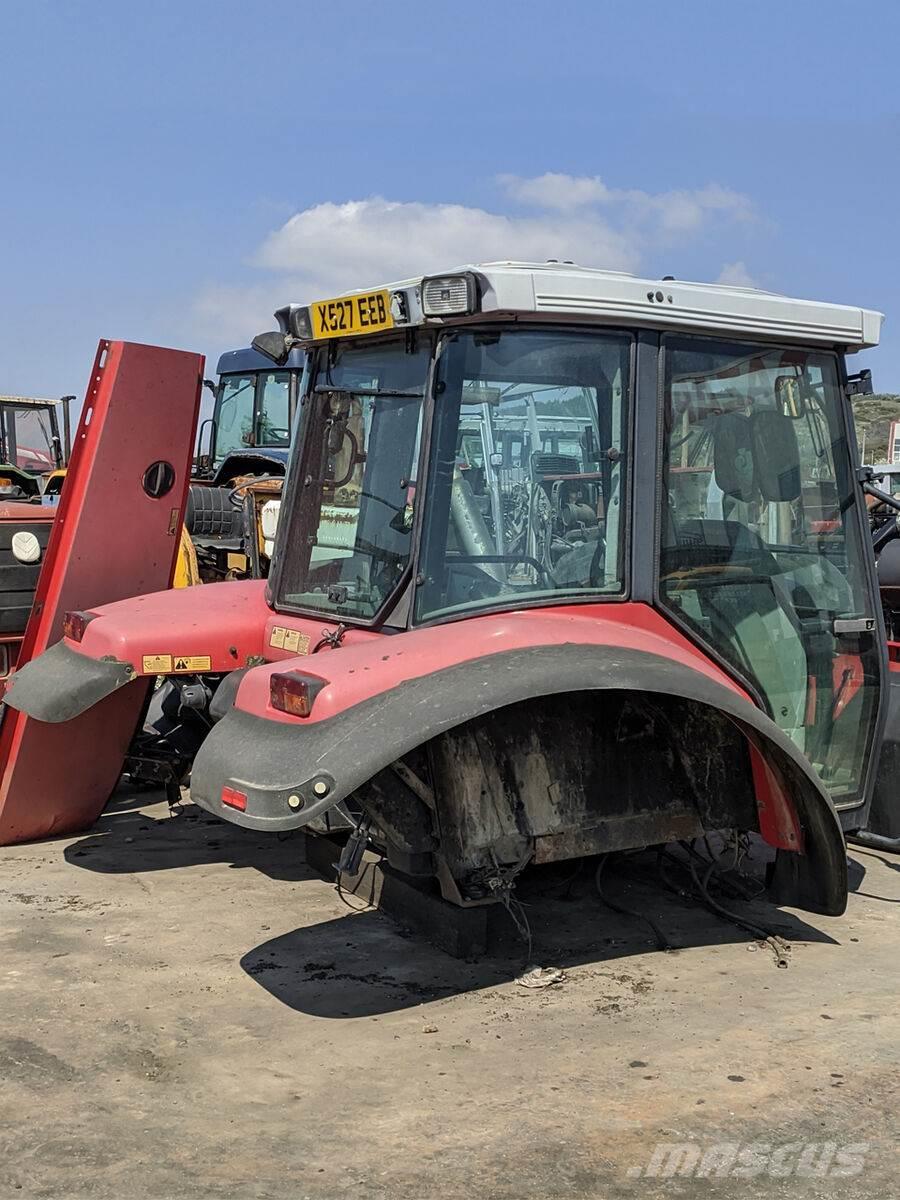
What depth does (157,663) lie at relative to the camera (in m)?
4.71

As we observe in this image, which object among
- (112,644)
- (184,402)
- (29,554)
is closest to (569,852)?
(112,644)

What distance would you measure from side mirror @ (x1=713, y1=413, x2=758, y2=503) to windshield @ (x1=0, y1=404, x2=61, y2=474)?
10835 mm

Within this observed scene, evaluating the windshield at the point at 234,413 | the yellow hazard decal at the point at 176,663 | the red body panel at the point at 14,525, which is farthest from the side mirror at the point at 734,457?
the windshield at the point at 234,413

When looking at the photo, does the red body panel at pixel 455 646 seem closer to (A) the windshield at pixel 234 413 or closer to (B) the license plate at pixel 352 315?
(B) the license plate at pixel 352 315

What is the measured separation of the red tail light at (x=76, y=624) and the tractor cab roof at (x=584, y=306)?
140cm

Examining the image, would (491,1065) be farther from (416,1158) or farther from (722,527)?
(722,527)

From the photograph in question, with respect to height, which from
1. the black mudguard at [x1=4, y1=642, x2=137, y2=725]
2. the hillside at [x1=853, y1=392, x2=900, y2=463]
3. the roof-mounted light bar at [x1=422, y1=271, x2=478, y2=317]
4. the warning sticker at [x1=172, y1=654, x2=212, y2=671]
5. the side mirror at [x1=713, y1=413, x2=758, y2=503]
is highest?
the hillside at [x1=853, y1=392, x2=900, y2=463]

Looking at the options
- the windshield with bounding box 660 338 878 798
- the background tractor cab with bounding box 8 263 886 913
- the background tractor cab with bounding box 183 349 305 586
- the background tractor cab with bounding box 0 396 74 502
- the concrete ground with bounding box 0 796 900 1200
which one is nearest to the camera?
the concrete ground with bounding box 0 796 900 1200

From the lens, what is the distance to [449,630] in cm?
370

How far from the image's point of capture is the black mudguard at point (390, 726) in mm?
3252

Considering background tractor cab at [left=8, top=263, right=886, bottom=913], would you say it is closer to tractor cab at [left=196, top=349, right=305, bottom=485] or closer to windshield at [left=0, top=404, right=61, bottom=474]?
tractor cab at [left=196, top=349, right=305, bottom=485]

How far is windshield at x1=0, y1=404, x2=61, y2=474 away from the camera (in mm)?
13727

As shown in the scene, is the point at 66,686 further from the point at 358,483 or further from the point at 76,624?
the point at 358,483

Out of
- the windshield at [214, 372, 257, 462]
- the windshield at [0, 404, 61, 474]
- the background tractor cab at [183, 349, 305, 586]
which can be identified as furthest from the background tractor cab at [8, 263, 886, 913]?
the windshield at [0, 404, 61, 474]
